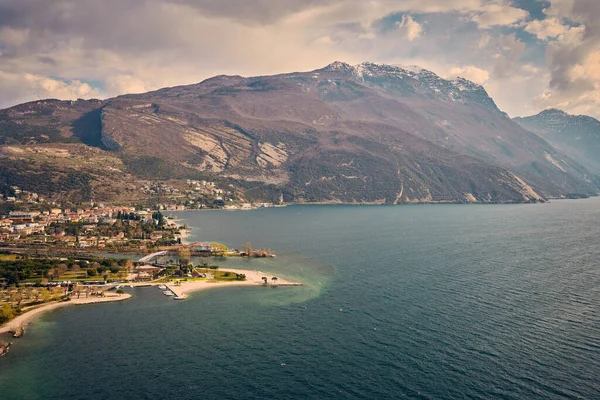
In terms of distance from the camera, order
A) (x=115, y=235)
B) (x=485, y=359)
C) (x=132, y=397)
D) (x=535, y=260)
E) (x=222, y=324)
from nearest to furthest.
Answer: (x=132, y=397) < (x=485, y=359) < (x=222, y=324) < (x=535, y=260) < (x=115, y=235)

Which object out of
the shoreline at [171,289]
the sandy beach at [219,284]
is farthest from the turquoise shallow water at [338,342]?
the sandy beach at [219,284]

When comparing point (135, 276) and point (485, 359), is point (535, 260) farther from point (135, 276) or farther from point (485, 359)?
point (135, 276)

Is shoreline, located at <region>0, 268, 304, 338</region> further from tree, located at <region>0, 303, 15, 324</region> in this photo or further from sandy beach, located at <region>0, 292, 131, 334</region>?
tree, located at <region>0, 303, 15, 324</region>

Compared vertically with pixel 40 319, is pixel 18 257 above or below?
above

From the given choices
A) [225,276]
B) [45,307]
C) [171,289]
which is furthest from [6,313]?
[225,276]

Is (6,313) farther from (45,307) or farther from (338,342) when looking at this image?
(338,342)

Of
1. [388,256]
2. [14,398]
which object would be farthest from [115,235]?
[14,398]

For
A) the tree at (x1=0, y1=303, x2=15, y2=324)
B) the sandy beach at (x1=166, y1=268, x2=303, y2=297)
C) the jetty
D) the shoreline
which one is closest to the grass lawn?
the shoreline
